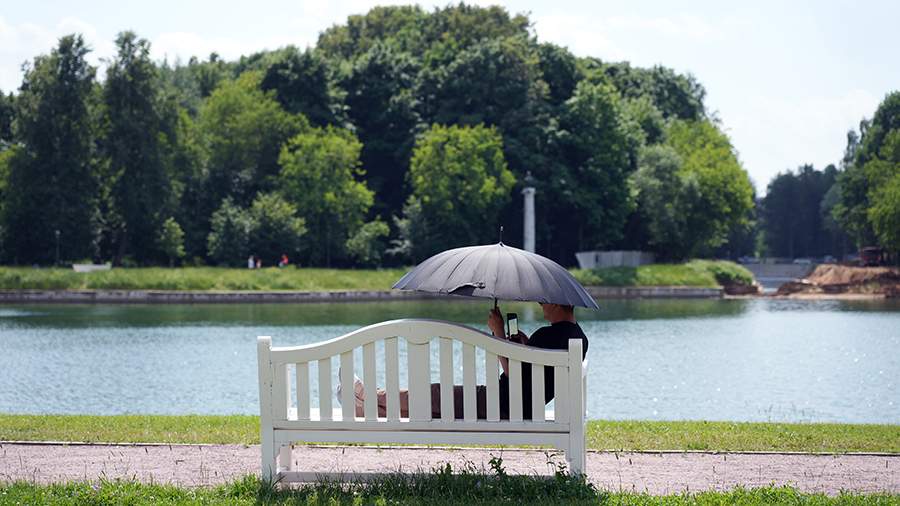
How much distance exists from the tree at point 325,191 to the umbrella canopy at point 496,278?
50187 mm

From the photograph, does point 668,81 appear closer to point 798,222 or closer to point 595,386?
point 798,222

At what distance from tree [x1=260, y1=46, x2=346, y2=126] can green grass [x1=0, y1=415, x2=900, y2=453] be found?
5270cm

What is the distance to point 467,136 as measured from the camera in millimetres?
57031

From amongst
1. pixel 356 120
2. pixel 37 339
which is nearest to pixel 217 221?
pixel 356 120

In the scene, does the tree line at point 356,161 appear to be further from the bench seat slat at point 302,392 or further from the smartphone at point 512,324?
the bench seat slat at point 302,392

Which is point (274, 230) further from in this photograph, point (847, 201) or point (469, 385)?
point (469, 385)

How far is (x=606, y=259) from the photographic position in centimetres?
6022

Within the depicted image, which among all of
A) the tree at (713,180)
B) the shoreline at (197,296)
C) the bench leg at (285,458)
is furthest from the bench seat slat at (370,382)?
the tree at (713,180)

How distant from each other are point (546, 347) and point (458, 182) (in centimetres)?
5037

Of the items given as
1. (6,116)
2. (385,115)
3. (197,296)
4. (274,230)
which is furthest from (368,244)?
(6,116)

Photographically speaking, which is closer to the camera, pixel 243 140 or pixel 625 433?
pixel 625 433

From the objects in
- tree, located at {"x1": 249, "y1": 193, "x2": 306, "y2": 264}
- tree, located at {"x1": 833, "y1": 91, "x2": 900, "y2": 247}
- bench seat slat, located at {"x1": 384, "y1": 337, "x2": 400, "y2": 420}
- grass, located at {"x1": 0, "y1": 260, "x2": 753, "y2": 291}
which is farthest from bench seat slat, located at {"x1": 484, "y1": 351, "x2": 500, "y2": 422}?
tree, located at {"x1": 833, "y1": 91, "x2": 900, "y2": 247}

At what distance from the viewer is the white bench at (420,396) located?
6402mm

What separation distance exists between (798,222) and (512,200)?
191 ft
